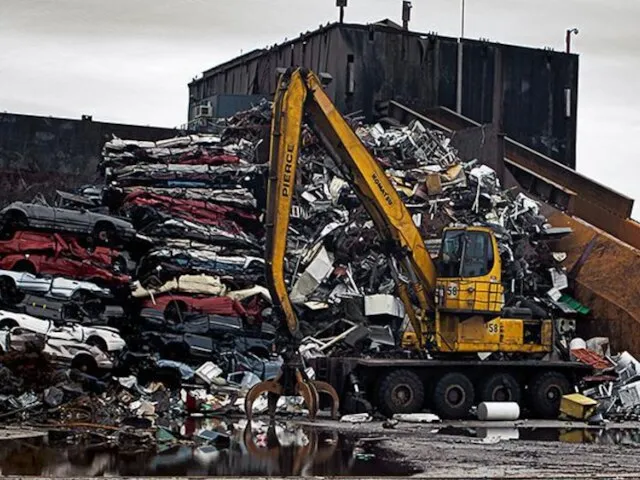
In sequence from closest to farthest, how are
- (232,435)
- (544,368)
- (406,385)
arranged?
(232,435) < (406,385) < (544,368)

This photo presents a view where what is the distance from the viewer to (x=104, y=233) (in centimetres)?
2944

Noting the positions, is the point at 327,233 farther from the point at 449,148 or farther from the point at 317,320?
the point at 449,148

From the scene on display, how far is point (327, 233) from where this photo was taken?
32.0m

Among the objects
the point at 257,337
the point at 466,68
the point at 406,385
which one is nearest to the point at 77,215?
the point at 257,337

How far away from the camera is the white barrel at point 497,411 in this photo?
24.9 meters

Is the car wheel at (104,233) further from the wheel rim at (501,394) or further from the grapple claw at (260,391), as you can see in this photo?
the wheel rim at (501,394)

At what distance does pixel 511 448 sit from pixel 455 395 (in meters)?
5.85

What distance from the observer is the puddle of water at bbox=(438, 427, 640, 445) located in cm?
2125

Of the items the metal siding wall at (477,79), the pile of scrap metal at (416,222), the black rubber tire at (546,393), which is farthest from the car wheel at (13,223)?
the metal siding wall at (477,79)

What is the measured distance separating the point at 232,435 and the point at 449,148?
21196 mm

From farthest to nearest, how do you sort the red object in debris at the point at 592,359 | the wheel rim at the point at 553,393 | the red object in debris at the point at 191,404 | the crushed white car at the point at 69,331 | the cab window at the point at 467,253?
the red object in debris at the point at 592,359 → the wheel rim at the point at 553,393 → the cab window at the point at 467,253 → the crushed white car at the point at 69,331 → the red object in debris at the point at 191,404

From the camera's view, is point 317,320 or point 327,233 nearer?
point 317,320

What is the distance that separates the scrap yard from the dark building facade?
367 cm

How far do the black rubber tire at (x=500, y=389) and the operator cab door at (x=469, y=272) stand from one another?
1456 millimetres
